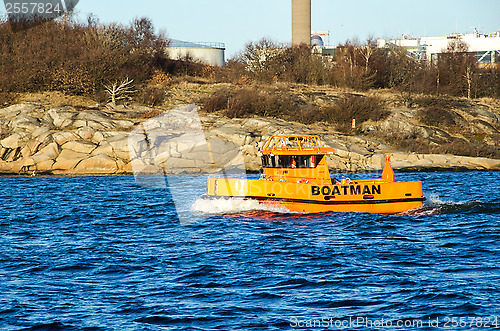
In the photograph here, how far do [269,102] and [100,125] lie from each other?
14.7m

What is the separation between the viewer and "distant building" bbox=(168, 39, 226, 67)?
221ft

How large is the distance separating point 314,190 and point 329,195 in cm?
56

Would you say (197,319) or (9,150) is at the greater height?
(9,150)

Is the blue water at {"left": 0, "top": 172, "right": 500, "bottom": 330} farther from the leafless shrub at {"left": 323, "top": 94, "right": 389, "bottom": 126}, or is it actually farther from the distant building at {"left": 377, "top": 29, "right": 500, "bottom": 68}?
the distant building at {"left": 377, "top": 29, "right": 500, "bottom": 68}

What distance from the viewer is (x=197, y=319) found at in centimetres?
962

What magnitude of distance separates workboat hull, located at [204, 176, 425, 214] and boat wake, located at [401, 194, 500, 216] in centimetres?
77

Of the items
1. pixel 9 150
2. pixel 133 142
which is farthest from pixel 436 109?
pixel 9 150

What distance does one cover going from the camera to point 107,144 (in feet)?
121

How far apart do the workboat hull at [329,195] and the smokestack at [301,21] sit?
5048cm

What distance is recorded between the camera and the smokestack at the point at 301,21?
6638 centimetres

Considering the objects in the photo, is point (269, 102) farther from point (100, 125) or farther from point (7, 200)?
point (7, 200)

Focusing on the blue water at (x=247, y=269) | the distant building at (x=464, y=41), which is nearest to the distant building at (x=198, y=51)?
the distant building at (x=464, y=41)

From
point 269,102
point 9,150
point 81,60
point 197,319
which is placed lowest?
point 197,319

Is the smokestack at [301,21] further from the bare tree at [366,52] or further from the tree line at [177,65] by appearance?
the bare tree at [366,52]
